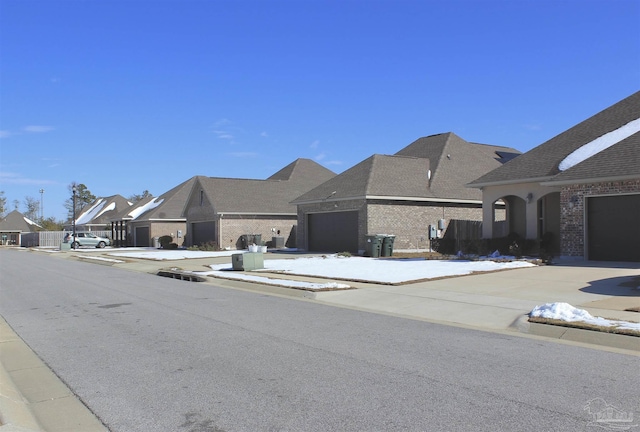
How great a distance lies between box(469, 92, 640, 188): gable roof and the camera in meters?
23.5

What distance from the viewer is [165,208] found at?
175 ft

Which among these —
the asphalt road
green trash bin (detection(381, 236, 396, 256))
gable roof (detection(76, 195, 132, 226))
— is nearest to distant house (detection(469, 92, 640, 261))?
green trash bin (detection(381, 236, 396, 256))

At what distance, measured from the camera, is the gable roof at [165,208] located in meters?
52.5

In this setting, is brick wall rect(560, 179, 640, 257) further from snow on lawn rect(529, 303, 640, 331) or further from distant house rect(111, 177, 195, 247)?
distant house rect(111, 177, 195, 247)

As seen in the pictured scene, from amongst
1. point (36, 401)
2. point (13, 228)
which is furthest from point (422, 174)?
point (13, 228)

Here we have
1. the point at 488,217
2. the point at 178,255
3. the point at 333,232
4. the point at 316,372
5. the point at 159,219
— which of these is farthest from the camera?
the point at 159,219

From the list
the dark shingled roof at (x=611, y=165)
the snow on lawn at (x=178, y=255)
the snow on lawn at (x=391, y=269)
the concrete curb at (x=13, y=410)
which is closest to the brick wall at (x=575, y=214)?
the dark shingled roof at (x=611, y=165)

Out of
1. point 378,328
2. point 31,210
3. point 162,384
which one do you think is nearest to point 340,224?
point 378,328

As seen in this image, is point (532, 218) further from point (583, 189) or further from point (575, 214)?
point (583, 189)

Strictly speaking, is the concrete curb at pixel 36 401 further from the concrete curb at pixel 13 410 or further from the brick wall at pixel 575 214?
the brick wall at pixel 575 214

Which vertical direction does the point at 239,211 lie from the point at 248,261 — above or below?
above

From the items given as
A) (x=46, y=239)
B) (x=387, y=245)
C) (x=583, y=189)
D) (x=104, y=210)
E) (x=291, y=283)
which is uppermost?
(x=104, y=210)

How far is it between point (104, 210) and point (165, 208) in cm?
3182

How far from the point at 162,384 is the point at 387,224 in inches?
991
